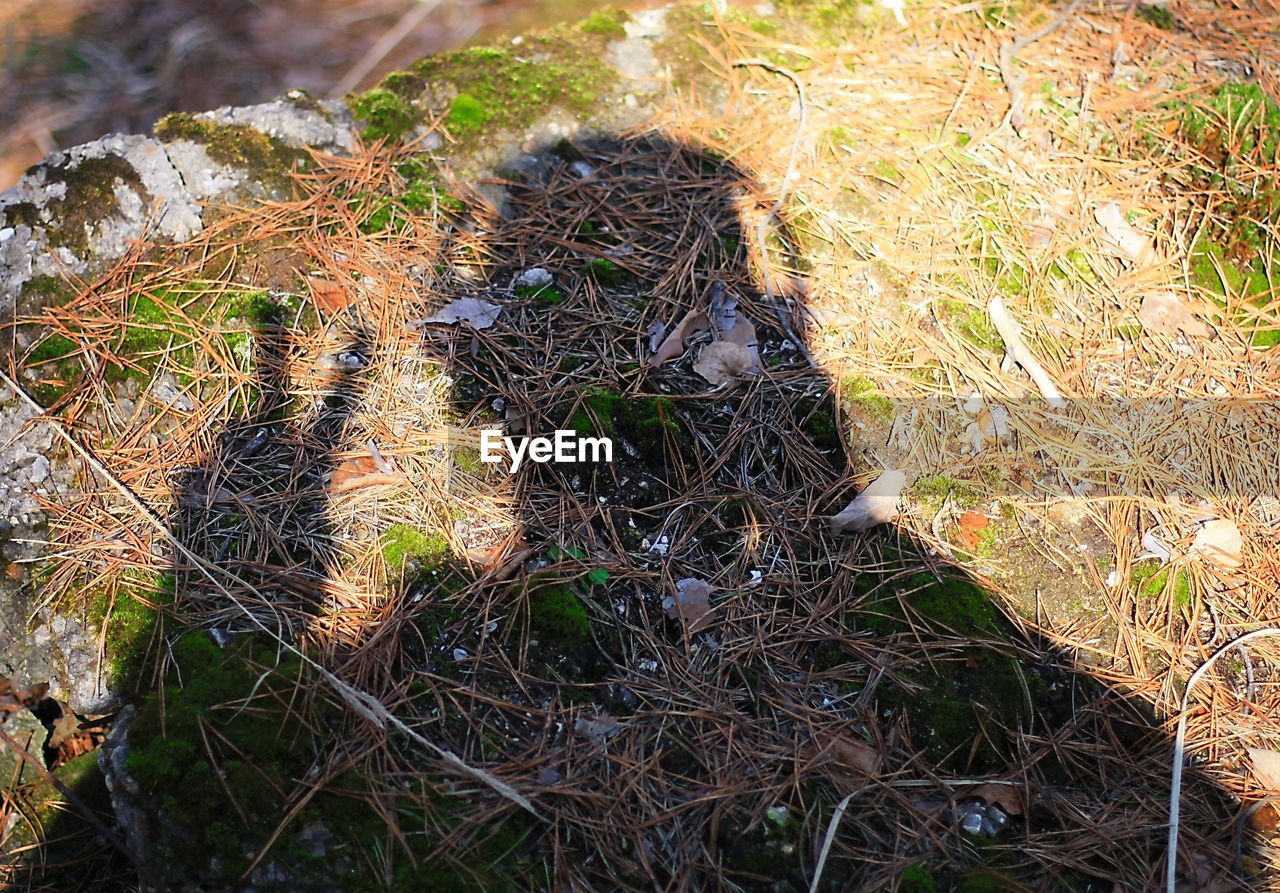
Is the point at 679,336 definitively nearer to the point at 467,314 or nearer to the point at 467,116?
the point at 467,314

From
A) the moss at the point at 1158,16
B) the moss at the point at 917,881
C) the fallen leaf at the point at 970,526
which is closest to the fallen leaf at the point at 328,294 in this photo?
the fallen leaf at the point at 970,526

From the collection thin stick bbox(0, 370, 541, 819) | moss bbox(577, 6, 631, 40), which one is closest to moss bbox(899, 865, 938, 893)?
thin stick bbox(0, 370, 541, 819)

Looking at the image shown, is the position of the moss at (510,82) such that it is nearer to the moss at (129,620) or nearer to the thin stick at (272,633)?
the thin stick at (272,633)

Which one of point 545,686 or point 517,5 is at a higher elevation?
point 517,5

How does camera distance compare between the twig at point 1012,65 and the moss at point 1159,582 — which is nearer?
the moss at point 1159,582

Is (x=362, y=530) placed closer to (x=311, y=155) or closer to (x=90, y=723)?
(x=90, y=723)

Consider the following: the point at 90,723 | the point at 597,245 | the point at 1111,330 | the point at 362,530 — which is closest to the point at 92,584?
the point at 90,723
